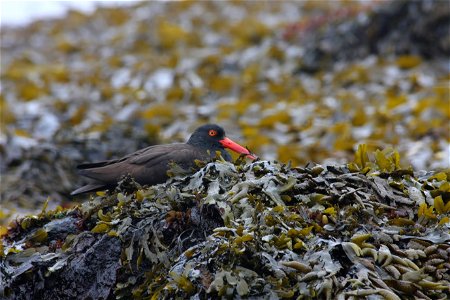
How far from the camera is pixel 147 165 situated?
5676 mm

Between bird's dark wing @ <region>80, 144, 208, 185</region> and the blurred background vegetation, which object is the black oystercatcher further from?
the blurred background vegetation

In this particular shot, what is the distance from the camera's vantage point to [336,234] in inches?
165

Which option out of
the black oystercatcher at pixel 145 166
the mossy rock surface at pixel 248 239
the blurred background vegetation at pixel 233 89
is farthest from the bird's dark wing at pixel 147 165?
the blurred background vegetation at pixel 233 89

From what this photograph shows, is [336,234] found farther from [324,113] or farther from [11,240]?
[324,113]

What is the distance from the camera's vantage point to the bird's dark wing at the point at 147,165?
18.3ft

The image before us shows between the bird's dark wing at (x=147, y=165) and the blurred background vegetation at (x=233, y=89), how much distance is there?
230 cm

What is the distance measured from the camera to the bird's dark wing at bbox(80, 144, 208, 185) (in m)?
5.59

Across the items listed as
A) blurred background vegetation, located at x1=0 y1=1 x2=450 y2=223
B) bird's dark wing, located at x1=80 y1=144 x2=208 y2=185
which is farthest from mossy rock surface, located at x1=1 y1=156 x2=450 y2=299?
blurred background vegetation, located at x1=0 y1=1 x2=450 y2=223

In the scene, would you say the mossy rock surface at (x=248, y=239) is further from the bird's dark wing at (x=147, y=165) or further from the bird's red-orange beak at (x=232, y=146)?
the bird's red-orange beak at (x=232, y=146)

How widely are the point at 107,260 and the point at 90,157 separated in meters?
5.65

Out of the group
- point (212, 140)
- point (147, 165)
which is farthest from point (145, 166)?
point (212, 140)

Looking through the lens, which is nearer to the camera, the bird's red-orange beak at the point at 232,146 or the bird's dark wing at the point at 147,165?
A: the bird's dark wing at the point at 147,165

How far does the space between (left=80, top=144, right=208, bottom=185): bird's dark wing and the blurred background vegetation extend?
2.30 metres

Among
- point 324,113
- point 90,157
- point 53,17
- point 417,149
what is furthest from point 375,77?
point 53,17
